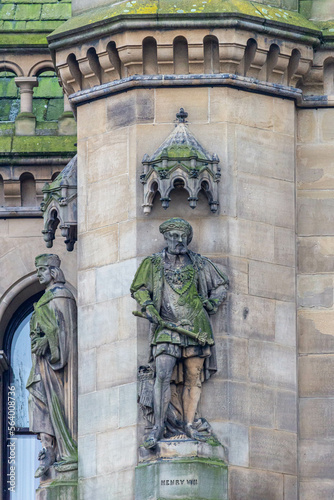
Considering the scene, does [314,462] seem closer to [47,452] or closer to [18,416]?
[47,452]

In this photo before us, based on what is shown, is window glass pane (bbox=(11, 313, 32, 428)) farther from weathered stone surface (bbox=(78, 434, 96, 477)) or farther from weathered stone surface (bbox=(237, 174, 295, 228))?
weathered stone surface (bbox=(237, 174, 295, 228))

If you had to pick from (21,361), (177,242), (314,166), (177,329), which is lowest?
(177,329)

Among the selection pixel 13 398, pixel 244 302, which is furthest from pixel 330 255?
pixel 13 398

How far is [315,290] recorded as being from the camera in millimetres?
32250

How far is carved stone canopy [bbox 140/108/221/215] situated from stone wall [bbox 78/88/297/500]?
0.17 m

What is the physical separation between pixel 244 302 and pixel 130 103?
257 centimetres

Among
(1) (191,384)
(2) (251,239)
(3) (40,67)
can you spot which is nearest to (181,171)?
(2) (251,239)

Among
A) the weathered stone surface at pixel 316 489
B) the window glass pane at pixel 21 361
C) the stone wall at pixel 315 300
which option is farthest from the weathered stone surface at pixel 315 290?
the window glass pane at pixel 21 361

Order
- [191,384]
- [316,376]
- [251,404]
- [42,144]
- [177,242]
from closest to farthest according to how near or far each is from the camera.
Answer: [191,384]
[177,242]
[251,404]
[316,376]
[42,144]

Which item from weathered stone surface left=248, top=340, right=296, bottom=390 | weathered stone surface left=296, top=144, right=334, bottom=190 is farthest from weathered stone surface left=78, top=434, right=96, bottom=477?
weathered stone surface left=296, top=144, right=334, bottom=190

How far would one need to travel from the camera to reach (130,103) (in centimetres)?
3216

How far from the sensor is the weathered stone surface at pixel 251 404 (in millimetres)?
31203

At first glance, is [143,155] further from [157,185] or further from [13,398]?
[13,398]

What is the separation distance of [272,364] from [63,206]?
117 inches
